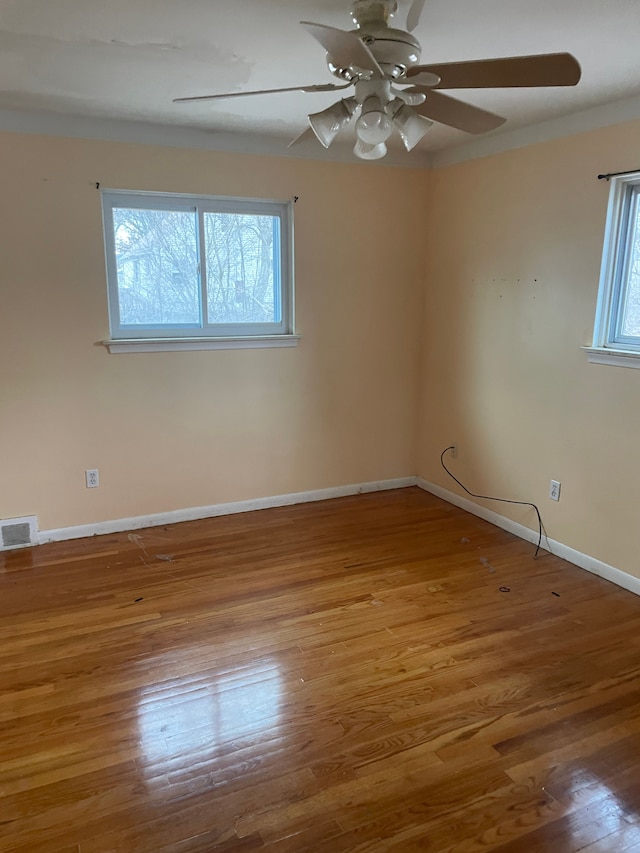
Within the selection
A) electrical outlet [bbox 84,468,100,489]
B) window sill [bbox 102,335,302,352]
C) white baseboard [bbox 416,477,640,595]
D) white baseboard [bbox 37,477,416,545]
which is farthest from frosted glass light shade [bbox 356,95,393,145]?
white baseboard [bbox 37,477,416,545]

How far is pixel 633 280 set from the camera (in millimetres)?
2898

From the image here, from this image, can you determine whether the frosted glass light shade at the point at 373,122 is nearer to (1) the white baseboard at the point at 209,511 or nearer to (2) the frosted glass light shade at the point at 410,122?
(2) the frosted glass light shade at the point at 410,122

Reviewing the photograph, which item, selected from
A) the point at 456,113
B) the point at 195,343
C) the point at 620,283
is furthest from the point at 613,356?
the point at 195,343

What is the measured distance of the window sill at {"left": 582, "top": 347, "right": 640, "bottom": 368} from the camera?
2.80 meters

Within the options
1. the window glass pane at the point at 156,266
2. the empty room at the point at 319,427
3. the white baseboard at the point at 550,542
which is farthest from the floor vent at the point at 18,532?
the white baseboard at the point at 550,542

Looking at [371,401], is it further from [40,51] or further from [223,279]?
[40,51]

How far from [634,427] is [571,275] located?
34.2 inches

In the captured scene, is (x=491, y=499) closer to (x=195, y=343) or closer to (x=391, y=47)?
(x=195, y=343)

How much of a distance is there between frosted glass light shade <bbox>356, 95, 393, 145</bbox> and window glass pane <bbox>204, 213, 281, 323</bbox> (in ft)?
6.49

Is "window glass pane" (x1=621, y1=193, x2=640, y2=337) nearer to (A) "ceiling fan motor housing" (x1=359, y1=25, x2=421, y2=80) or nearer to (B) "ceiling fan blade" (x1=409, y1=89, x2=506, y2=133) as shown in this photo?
(B) "ceiling fan blade" (x1=409, y1=89, x2=506, y2=133)

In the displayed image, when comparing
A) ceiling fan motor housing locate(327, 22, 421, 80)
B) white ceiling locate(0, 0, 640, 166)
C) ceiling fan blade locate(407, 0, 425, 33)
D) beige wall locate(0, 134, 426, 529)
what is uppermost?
white ceiling locate(0, 0, 640, 166)

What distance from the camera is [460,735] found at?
1.96 meters

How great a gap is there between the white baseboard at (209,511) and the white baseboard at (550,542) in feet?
1.31

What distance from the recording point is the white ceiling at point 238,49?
1872 millimetres
